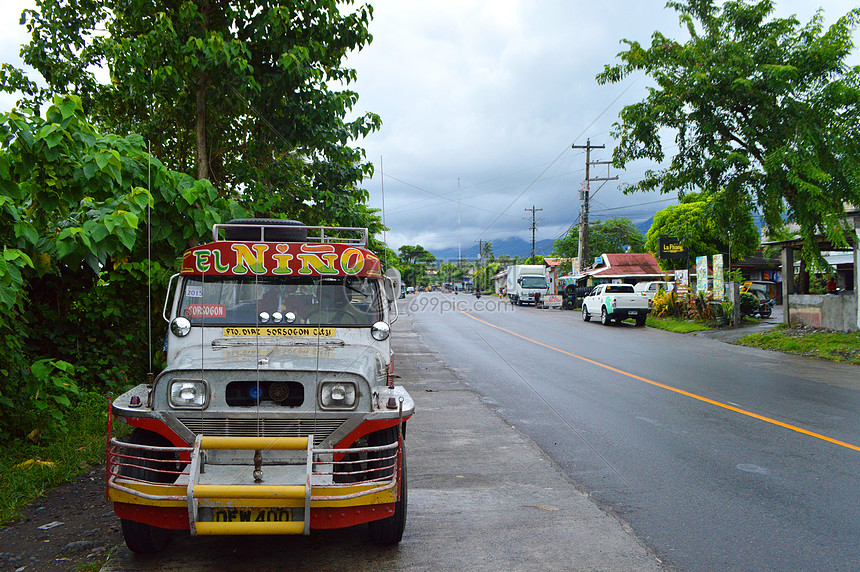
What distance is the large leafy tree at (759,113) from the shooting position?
15.4 metres

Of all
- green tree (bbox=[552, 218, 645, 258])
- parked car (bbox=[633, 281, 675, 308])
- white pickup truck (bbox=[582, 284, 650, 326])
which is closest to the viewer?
white pickup truck (bbox=[582, 284, 650, 326])

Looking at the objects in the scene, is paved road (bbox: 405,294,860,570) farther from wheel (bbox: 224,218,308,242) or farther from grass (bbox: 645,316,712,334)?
grass (bbox: 645,316,712,334)

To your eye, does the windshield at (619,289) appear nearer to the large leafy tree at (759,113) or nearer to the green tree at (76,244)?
the large leafy tree at (759,113)

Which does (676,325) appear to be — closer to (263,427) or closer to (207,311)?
(207,311)

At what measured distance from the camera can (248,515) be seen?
360 cm

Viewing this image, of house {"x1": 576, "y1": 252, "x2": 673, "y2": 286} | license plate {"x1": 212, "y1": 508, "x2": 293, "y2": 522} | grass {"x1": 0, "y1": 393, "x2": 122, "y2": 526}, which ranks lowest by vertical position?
grass {"x1": 0, "y1": 393, "x2": 122, "y2": 526}

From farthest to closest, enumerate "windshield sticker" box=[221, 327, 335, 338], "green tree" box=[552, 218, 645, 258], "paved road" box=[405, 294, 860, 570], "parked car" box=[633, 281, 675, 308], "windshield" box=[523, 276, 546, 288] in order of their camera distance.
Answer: "green tree" box=[552, 218, 645, 258] → "windshield" box=[523, 276, 546, 288] → "parked car" box=[633, 281, 675, 308] → "windshield sticker" box=[221, 327, 335, 338] → "paved road" box=[405, 294, 860, 570]

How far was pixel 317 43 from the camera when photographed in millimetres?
9922

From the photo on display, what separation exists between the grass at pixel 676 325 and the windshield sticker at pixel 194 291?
70.0 ft

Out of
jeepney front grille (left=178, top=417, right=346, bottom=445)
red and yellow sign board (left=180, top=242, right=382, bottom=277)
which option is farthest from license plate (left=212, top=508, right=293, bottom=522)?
red and yellow sign board (left=180, top=242, right=382, bottom=277)

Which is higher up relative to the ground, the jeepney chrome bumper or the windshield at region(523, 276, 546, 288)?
the windshield at region(523, 276, 546, 288)

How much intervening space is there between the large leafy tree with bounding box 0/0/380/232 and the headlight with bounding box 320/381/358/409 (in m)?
6.43

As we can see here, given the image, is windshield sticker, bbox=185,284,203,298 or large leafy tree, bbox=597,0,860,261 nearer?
windshield sticker, bbox=185,284,203,298

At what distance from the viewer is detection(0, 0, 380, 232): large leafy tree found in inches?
379
